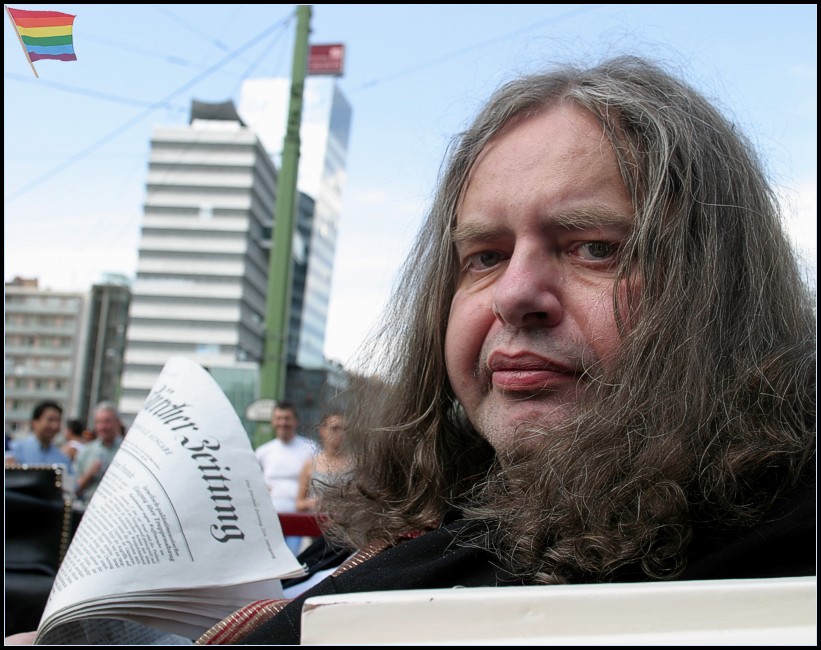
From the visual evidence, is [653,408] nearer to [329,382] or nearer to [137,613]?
[137,613]

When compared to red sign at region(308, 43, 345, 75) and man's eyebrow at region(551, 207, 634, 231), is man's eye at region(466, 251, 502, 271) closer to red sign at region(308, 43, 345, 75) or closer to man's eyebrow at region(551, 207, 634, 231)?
man's eyebrow at region(551, 207, 634, 231)

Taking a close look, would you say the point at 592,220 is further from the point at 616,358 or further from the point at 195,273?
the point at 195,273

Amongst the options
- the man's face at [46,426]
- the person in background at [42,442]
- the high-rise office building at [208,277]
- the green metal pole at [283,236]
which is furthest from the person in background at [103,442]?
the high-rise office building at [208,277]

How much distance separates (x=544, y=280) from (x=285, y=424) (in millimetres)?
5046

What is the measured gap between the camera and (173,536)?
1.25m

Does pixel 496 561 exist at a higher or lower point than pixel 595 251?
lower

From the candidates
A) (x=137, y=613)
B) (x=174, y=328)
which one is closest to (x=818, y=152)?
(x=137, y=613)

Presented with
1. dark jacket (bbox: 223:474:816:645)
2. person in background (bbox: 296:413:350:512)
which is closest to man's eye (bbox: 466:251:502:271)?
dark jacket (bbox: 223:474:816:645)

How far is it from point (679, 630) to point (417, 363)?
106 cm

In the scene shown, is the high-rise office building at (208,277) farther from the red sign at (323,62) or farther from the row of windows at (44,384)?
the red sign at (323,62)

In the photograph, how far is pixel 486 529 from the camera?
112 centimetres

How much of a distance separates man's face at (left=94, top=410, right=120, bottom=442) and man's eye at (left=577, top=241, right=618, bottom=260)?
6.37 meters

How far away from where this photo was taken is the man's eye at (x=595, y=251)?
45.0 inches

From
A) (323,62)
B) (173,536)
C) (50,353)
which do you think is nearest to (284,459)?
(173,536)
